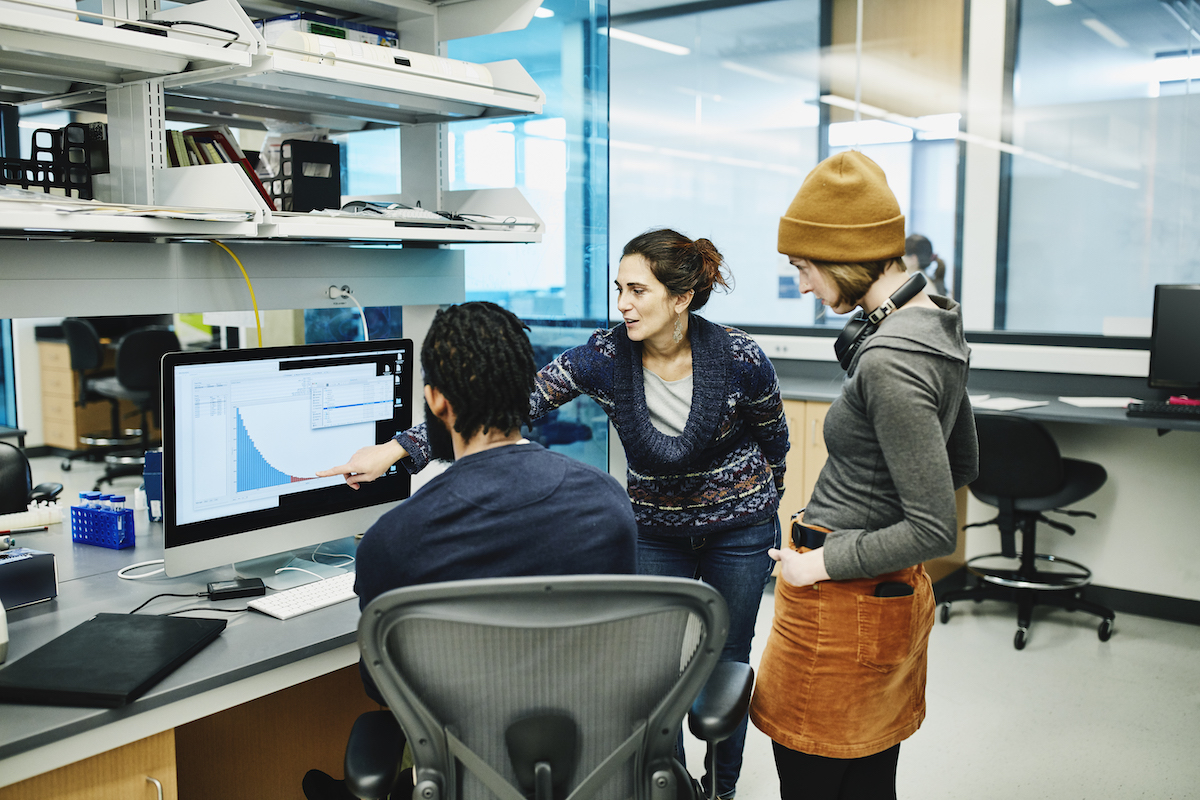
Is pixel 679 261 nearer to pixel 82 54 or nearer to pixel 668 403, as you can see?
pixel 668 403

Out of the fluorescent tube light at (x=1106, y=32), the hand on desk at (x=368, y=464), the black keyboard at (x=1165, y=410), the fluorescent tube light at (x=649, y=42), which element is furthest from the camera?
the fluorescent tube light at (x=649, y=42)

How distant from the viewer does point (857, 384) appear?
134 centimetres

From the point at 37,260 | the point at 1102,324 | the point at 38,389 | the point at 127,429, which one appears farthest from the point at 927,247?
the point at 38,389

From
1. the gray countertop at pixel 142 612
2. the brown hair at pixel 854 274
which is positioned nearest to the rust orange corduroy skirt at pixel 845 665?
the brown hair at pixel 854 274

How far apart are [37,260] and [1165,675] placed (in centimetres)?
338

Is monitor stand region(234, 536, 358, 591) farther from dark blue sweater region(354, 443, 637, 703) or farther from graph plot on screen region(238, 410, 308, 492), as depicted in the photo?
dark blue sweater region(354, 443, 637, 703)

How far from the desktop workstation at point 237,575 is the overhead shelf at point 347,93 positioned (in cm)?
52

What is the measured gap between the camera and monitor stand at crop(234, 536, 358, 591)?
1.76 meters

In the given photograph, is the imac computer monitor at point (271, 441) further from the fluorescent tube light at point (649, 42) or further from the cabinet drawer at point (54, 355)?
the cabinet drawer at point (54, 355)

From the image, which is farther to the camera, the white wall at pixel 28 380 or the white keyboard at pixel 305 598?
the white wall at pixel 28 380

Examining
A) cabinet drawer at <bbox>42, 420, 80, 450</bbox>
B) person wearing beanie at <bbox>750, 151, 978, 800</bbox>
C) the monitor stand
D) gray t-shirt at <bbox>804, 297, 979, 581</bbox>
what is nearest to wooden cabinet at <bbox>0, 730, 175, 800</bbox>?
the monitor stand

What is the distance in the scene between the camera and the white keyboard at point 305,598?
5.21ft

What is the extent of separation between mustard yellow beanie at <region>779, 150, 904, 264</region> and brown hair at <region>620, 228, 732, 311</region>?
541 millimetres

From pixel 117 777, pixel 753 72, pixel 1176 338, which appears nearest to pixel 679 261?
pixel 117 777
